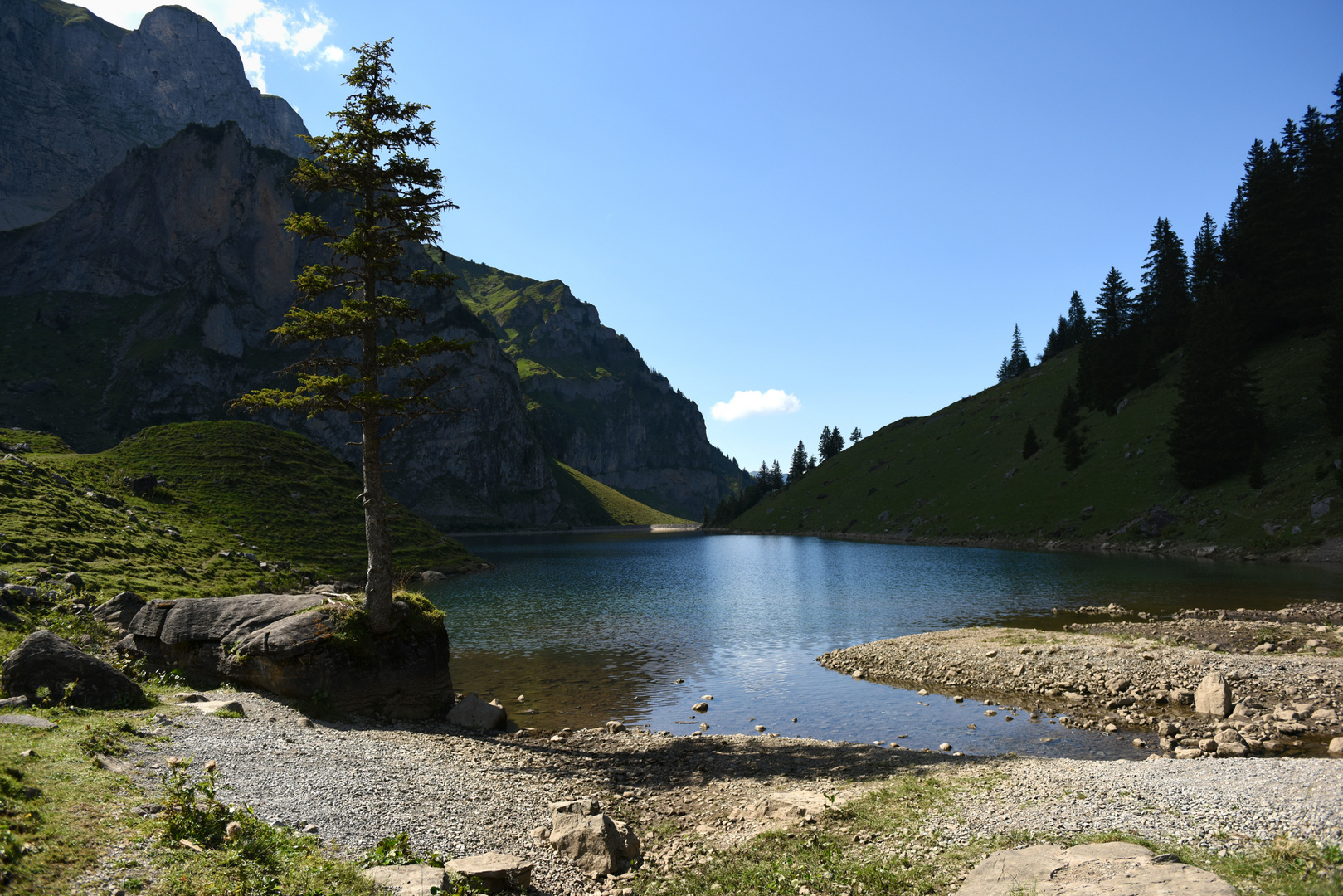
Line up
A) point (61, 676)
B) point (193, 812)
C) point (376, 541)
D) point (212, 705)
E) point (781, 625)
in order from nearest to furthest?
point (193, 812) < point (61, 676) < point (212, 705) < point (376, 541) < point (781, 625)

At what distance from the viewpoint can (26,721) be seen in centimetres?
1293

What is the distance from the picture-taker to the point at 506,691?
30453 millimetres

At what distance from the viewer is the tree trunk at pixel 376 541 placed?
22953mm

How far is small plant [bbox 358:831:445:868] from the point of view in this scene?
10.2m

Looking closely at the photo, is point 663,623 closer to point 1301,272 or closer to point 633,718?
point 633,718

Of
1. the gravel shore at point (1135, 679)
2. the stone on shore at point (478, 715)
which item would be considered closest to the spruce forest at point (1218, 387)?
the gravel shore at point (1135, 679)

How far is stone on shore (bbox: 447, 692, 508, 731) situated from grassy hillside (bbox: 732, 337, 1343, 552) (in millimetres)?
81852

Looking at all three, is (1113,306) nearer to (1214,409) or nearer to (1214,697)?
(1214,409)

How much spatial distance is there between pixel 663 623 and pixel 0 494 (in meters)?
40.7

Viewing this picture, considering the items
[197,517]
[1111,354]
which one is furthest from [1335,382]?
[197,517]

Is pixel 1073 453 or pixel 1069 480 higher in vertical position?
pixel 1073 453

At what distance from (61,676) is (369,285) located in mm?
15191

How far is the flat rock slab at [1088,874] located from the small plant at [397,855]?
8606 mm

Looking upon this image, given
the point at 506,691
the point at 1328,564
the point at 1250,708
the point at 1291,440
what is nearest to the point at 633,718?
the point at 506,691
